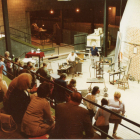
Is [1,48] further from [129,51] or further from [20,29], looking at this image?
[129,51]

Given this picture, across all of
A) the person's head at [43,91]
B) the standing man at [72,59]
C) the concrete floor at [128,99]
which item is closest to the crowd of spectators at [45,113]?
the person's head at [43,91]

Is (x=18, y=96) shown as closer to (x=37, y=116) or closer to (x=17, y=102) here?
→ (x=17, y=102)

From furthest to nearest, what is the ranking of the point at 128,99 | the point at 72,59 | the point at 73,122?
the point at 72,59 → the point at 128,99 → the point at 73,122

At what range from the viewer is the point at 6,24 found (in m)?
14.4

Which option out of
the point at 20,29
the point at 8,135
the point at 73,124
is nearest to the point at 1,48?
the point at 20,29

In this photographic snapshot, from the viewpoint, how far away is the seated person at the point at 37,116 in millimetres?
3561

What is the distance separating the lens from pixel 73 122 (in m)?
3.25

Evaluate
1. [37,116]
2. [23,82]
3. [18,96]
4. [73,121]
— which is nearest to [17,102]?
[18,96]

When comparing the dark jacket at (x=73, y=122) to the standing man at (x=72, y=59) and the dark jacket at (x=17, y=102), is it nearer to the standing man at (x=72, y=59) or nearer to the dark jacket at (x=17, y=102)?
the dark jacket at (x=17, y=102)

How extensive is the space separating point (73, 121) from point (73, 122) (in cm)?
1

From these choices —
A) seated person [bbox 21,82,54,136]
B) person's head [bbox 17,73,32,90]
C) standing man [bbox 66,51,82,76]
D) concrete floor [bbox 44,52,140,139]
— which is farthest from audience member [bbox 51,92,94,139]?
standing man [bbox 66,51,82,76]

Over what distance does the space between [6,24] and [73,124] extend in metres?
12.6

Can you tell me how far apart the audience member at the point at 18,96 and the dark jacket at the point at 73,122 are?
0.85 metres

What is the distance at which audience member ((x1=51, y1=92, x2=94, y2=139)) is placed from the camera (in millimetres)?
3240
